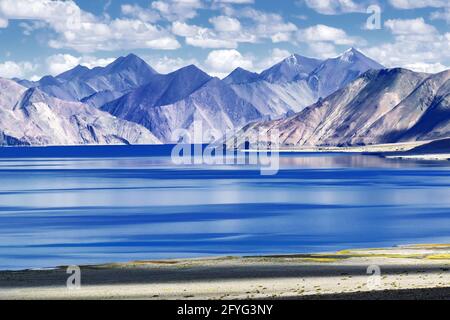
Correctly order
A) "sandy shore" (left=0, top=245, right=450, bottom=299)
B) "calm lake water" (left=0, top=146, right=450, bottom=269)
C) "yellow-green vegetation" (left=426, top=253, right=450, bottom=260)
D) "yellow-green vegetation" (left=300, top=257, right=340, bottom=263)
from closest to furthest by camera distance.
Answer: "sandy shore" (left=0, top=245, right=450, bottom=299) < "yellow-green vegetation" (left=426, top=253, right=450, bottom=260) < "yellow-green vegetation" (left=300, top=257, right=340, bottom=263) < "calm lake water" (left=0, top=146, right=450, bottom=269)

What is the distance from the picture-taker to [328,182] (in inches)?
7180

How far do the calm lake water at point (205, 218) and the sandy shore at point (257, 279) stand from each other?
14074mm

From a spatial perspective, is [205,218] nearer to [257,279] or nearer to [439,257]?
[439,257]

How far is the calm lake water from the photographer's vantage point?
79.5m

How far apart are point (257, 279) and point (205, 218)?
6051 centimetres

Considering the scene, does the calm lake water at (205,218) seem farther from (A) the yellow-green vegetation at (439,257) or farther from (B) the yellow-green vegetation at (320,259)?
(A) the yellow-green vegetation at (439,257)

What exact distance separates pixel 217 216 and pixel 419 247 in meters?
45.0

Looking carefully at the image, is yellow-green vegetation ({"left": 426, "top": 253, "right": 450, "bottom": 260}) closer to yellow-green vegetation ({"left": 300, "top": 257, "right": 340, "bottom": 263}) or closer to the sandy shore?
the sandy shore

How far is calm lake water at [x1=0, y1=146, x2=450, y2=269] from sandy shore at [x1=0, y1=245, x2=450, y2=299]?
554 inches

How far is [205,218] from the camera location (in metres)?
109

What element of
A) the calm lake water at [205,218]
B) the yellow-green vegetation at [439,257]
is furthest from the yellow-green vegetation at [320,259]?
the calm lake water at [205,218]

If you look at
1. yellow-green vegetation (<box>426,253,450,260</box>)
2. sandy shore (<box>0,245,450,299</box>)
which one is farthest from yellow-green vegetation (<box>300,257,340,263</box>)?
yellow-green vegetation (<box>426,253,450,260</box>)

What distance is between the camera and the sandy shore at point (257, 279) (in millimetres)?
41250

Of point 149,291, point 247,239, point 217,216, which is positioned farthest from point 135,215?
point 149,291
